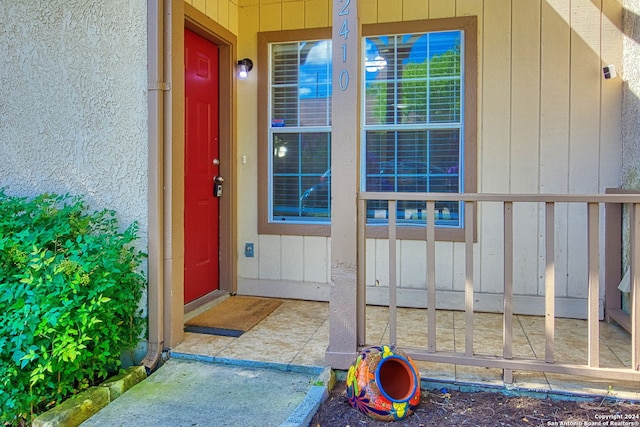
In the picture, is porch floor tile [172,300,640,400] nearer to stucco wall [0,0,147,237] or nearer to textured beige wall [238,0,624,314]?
textured beige wall [238,0,624,314]

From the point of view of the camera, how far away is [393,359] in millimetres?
2252

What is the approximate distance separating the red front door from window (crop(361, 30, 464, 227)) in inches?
50.2

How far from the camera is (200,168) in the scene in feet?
12.1

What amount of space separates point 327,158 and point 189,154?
1.16 metres

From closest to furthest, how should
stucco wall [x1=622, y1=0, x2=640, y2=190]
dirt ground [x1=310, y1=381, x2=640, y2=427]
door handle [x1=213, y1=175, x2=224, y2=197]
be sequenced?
dirt ground [x1=310, y1=381, x2=640, y2=427] → stucco wall [x1=622, y1=0, x2=640, y2=190] → door handle [x1=213, y1=175, x2=224, y2=197]

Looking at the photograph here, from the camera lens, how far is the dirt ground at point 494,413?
2.11 m

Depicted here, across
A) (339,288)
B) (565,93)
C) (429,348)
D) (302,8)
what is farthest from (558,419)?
(302,8)

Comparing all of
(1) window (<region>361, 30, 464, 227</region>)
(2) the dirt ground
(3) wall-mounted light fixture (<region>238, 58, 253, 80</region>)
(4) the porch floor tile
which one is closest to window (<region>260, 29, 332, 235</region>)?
(3) wall-mounted light fixture (<region>238, 58, 253, 80</region>)

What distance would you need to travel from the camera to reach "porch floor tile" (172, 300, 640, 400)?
240 cm

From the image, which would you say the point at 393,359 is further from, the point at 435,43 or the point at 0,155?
the point at 0,155

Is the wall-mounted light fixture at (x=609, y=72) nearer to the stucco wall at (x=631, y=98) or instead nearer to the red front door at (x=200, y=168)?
the stucco wall at (x=631, y=98)

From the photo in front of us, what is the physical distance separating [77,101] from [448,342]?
2.86 metres

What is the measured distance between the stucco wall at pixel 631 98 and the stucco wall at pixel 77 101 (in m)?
3.26

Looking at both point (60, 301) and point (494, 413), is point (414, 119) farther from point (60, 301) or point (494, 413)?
point (60, 301)
